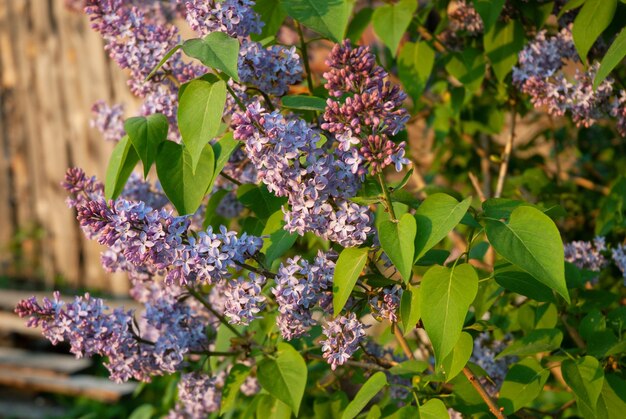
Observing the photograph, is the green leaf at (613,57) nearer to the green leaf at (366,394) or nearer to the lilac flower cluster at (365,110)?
the lilac flower cluster at (365,110)

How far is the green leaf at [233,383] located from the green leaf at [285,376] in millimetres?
128

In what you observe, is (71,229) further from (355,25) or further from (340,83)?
(340,83)

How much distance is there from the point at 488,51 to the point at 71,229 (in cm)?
396

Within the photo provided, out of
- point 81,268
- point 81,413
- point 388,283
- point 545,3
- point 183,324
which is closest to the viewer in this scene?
point 388,283

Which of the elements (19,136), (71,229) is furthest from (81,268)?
(19,136)

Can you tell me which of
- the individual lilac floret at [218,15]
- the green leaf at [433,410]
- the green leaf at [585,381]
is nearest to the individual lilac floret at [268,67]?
the individual lilac floret at [218,15]

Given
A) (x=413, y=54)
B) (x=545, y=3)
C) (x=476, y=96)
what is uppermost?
(x=545, y=3)

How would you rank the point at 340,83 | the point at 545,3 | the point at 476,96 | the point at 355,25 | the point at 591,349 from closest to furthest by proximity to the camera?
the point at 340,83
the point at 591,349
the point at 545,3
the point at 355,25
the point at 476,96

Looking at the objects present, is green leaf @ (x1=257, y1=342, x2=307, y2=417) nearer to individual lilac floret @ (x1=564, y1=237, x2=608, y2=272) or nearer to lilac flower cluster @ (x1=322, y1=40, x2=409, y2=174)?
lilac flower cluster @ (x1=322, y1=40, x2=409, y2=174)

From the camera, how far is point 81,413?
4.04 m

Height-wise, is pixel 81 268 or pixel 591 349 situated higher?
pixel 591 349

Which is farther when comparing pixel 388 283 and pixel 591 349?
pixel 591 349

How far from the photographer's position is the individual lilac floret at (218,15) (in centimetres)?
143

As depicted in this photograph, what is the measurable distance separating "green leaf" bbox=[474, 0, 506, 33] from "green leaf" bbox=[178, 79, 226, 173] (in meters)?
0.70
